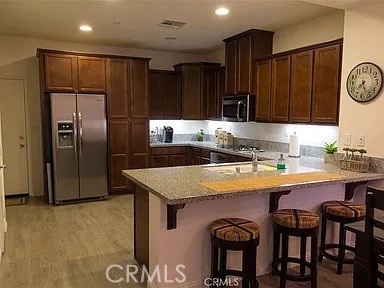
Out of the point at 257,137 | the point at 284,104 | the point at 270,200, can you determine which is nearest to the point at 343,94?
the point at 284,104

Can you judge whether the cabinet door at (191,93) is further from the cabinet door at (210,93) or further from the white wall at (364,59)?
the white wall at (364,59)

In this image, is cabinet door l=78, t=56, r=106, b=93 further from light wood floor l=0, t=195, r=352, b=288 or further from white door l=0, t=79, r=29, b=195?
light wood floor l=0, t=195, r=352, b=288

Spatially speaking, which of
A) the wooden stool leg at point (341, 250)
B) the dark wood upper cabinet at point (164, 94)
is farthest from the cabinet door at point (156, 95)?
A: the wooden stool leg at point (341, 250)

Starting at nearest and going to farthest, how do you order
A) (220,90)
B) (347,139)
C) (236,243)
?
1. (236,243)
2. (347,139)
3. (220,90)

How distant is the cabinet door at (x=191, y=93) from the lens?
248 inches

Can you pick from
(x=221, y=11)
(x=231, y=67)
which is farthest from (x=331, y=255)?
(x=231, y=67)

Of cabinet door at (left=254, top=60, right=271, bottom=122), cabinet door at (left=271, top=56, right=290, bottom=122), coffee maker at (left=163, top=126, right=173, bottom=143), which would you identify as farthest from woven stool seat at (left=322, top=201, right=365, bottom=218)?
coffee maker at (left=163, top=126, right=173, bottom=143)

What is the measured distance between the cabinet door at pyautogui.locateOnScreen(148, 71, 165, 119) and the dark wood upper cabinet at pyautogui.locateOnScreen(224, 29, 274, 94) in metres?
1.62

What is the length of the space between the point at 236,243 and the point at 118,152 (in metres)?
3.78

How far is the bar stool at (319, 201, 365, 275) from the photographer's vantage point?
2.77m

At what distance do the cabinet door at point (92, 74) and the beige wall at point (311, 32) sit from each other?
2.86 meters

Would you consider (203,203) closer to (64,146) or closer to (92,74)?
(64,146)

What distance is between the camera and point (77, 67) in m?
5.20

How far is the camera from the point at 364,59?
3.15 metres
